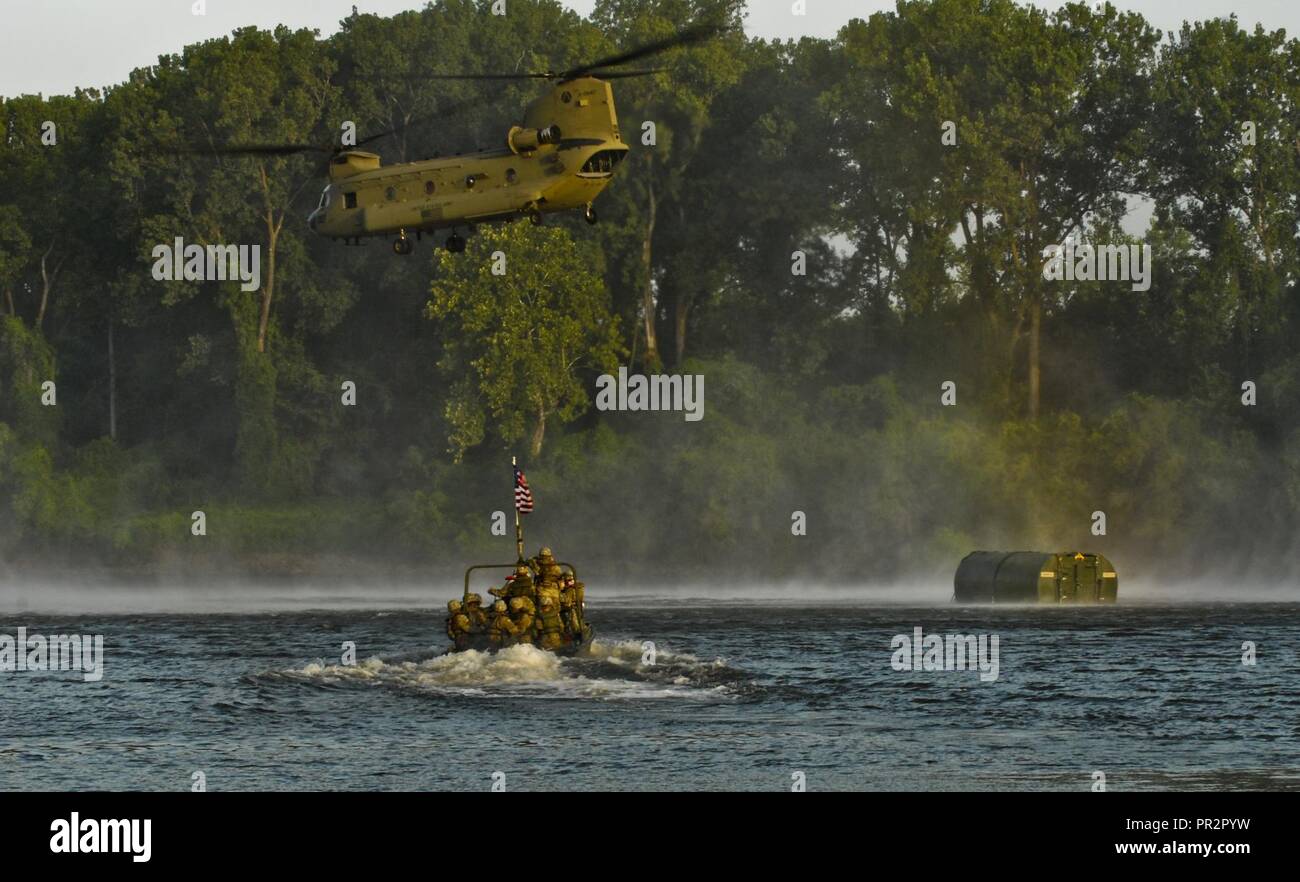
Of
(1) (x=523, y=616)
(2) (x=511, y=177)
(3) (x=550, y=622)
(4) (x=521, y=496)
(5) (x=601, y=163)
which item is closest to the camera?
(1) (x=523, y=616)

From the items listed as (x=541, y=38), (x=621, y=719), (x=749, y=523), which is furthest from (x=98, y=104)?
(x=621, y=719)

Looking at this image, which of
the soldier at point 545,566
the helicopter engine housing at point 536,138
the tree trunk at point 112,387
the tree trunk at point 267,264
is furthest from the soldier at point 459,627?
the tree trunk at point 112,387

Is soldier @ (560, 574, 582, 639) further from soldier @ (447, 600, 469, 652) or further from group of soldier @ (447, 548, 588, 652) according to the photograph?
soldier @ (447, 600, 469, 652)

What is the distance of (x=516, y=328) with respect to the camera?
135250 mm

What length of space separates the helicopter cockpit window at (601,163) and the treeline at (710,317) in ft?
177

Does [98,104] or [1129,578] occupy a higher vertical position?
[98,104]

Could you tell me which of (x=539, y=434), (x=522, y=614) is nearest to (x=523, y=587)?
(x=522, y=614)

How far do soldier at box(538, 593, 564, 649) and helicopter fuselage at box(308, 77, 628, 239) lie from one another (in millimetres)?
20461

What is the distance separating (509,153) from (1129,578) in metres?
63.8

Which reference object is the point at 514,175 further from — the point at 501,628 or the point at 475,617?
the point at 501,628

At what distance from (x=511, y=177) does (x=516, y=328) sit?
53.7 m

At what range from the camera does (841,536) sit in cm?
13500
